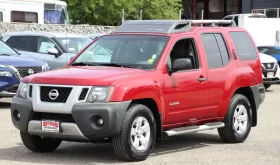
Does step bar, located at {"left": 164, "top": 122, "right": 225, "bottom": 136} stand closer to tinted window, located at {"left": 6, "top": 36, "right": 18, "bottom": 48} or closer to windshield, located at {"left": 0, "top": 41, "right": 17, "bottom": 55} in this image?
windshield, located at {"left": 0, "top": 41, "right": 17, "bottom": 55}

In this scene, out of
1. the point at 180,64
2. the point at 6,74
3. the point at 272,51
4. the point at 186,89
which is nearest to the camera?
the point at 180,64

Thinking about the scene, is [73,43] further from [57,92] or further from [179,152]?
[57,92]

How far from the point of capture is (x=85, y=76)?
9547mm

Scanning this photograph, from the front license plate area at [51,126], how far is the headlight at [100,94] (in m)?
0.50

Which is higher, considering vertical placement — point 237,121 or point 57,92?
point 57,92

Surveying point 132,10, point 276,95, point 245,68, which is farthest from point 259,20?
point 245,68

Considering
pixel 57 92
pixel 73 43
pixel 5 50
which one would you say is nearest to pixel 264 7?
pixel 73 43

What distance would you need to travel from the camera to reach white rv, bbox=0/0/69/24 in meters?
27.5

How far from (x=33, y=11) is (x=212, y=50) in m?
18.2

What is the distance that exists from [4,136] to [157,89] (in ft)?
10.4

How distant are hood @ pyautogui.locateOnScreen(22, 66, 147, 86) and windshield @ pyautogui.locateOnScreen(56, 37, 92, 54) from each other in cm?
1093

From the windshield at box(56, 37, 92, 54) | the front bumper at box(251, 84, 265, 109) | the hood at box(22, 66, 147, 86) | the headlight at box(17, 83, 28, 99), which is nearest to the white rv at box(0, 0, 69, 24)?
the windshield at box(56, 37, 92, 54)

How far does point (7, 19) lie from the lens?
27641mm

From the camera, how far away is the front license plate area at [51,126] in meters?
9.41
